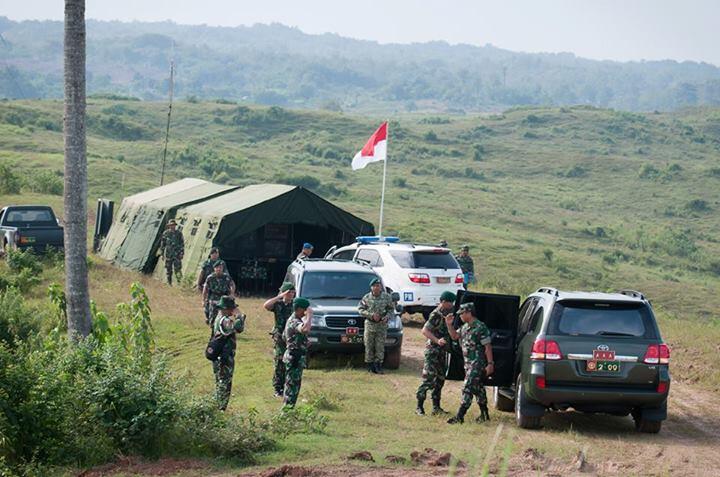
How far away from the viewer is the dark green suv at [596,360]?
1248cm

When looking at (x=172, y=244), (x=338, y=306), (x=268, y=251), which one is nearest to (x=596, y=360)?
(x=338, y=306)

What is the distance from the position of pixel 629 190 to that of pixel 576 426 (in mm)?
68123

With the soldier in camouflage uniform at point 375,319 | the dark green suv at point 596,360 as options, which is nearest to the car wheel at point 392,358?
the soldier in camouflage uniform at point 375,319

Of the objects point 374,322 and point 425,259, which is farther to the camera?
point 425,259

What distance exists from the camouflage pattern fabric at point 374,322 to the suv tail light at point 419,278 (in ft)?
16.0

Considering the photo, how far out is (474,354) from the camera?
43.9 ft

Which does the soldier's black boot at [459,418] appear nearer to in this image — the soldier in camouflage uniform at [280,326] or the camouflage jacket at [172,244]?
the soldier in camouflage uniform at [280,326]

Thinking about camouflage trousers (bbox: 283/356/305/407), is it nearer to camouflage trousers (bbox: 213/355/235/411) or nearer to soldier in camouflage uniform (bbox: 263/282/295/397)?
camouflage trousers (bbox: 213/355/235/411)

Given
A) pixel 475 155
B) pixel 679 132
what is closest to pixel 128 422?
pixel 475 155

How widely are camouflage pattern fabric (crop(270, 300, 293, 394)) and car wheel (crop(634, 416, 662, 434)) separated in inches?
175

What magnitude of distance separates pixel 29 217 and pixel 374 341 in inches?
664

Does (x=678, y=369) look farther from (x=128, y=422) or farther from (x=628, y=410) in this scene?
(x=128, y=422)

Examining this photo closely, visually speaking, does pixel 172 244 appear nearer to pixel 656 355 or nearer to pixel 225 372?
pixel 225 372

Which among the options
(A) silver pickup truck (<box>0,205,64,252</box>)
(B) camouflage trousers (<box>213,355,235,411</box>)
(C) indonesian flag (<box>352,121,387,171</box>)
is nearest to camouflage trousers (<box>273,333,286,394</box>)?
(B) camouflage trousers (<box>213,355,235,411</box>)
